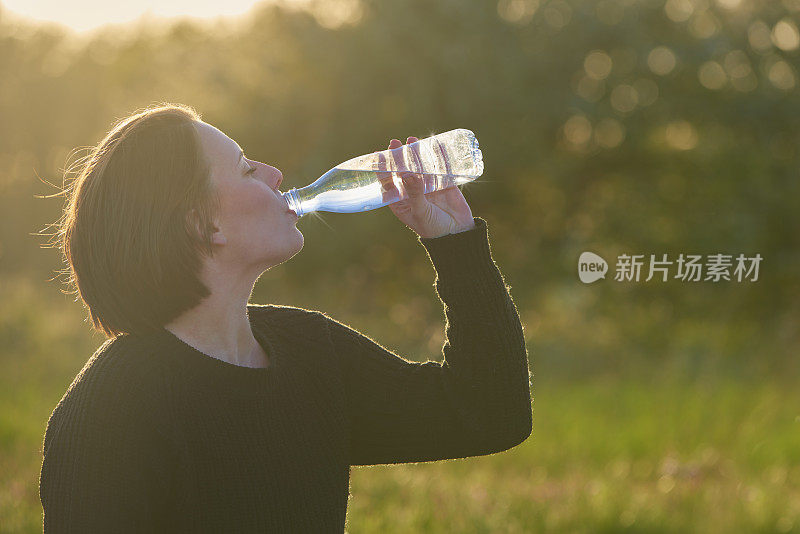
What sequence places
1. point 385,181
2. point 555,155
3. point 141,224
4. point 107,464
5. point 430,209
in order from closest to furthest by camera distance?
1. point 107,464
2. point 141,224
3. point 430,209
4. point 385,181
5. point 555,155

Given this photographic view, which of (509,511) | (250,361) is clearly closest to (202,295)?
(250,361)

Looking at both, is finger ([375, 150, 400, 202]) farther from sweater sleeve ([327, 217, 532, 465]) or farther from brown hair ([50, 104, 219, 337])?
brown hair ([50, 104, 219, 337])

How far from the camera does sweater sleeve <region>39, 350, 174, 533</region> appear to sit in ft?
5.74

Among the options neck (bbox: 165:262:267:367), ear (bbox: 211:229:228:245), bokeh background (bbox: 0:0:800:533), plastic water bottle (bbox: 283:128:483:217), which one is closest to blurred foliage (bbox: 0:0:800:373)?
bokeh background (bbox: 0:0:800:533)

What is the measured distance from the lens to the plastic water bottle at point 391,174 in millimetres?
2465

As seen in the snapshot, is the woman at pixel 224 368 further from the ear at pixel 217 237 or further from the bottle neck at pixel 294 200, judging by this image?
the bottle neck at pixel 294 200

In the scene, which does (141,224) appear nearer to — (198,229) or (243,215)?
(198,229)

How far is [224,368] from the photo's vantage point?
6.59 feet

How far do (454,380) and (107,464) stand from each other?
948mm

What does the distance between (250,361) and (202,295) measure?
0.20 m

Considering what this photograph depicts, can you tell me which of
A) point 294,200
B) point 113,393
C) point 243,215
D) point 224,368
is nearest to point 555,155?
A: point 294,200

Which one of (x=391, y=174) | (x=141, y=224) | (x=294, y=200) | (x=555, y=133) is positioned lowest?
(x=141, y=224)

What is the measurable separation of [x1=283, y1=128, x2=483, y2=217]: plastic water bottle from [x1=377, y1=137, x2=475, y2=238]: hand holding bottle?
0.9 inches

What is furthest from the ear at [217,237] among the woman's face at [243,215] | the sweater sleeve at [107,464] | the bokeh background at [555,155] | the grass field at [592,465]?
the bokeh background at [555,155]
